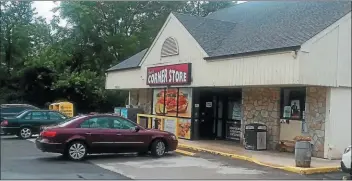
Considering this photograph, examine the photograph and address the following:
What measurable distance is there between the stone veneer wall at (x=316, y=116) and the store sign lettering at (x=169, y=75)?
5.47 m

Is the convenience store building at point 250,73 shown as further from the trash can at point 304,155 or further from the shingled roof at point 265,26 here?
the trash can at point 304,155

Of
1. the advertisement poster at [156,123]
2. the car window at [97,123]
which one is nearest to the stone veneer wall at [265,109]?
the advertisement poster at [156,123]

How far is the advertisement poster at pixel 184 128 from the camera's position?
18956 millimetres

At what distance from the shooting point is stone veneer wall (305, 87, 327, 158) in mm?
13773

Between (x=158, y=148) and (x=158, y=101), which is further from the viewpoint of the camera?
(x=158, y=101)

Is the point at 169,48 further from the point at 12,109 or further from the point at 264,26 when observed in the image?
the point at 12,109

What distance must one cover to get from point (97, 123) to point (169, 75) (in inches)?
303

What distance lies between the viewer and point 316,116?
14.1 meters

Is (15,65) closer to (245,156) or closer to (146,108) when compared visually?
(245,156)

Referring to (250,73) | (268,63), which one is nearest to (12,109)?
(268,63)

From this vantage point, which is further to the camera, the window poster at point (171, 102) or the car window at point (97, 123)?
the window poster at point (171, 102)

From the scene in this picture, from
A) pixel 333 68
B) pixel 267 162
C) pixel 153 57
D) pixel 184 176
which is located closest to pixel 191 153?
pixel 267 162

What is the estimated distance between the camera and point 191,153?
14.6m

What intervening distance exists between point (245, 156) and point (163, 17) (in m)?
7.95
